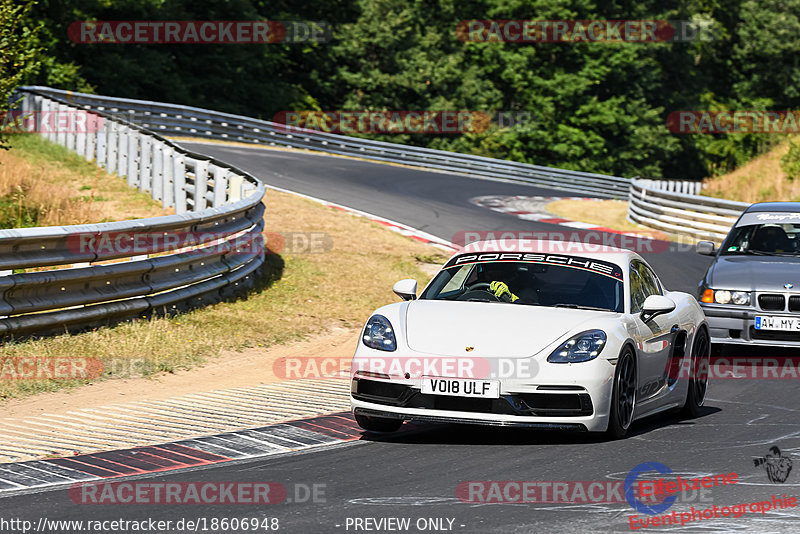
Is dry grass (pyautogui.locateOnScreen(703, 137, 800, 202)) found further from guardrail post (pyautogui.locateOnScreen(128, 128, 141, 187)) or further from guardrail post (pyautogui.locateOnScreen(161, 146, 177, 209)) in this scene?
guardrail post (pyautogui.locateOnScreen(161, 146, 177, 209))

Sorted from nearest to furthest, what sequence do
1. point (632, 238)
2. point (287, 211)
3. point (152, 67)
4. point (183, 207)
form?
point (183, 207), point (287, 211), point (632, 238), point (152, 67)

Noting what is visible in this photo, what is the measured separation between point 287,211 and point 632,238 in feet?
24.9

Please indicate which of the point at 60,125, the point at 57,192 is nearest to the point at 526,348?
the point at 57,192

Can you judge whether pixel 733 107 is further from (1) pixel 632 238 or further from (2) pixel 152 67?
(1) pixel 632 238

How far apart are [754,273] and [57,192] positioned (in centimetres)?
1148

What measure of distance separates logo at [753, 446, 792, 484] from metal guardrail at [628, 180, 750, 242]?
16.9m

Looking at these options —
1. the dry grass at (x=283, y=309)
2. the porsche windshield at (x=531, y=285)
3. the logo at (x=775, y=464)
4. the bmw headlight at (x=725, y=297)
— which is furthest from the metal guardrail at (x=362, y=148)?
the logo at (x=775, y=464)

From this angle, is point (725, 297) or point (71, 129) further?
point (71, 129)

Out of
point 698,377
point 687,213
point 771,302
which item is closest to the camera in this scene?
point 698,377

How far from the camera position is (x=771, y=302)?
12133 millimetres

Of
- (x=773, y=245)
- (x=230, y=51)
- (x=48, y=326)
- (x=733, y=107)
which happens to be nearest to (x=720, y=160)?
(x=733, y=107)

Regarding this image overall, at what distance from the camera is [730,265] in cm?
1283

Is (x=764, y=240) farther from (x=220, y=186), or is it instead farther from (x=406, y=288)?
(x=220, y=186)

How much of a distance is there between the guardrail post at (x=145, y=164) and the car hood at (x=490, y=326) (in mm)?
13960
